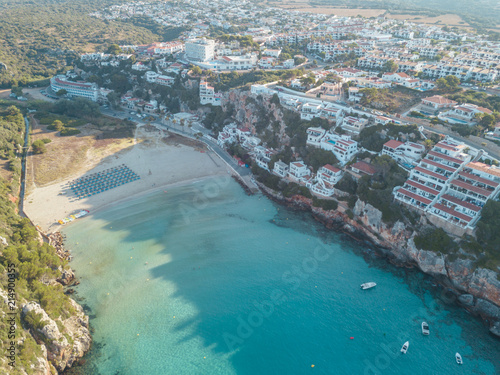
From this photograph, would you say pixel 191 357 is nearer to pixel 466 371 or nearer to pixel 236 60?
pixel 466 371

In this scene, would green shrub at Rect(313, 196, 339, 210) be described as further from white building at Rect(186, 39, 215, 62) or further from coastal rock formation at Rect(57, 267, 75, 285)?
white building at Rect(186, 39, 215, 62)

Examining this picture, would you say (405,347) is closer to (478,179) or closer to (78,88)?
(478,179)

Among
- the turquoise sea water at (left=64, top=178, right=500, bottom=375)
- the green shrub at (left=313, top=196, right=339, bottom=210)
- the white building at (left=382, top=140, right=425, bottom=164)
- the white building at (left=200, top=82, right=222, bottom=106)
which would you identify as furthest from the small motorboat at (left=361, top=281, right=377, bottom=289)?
the white building at (left=200, top=82, right=222, bottom=106)

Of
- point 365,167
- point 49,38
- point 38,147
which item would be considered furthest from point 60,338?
point 49,38

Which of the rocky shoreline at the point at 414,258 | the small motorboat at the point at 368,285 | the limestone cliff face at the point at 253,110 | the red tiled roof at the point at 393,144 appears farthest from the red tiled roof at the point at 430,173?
the limestone cliff face at the point at 253,110

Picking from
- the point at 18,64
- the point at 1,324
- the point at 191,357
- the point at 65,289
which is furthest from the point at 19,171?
the point at 18,64

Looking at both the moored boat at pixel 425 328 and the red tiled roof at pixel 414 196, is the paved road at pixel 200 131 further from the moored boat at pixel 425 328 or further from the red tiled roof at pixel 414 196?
the moored boat at pixel 425 328

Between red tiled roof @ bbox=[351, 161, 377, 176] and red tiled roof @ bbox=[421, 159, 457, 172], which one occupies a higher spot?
red tiled roof @ bbox=[421, 159, 457, 172]
